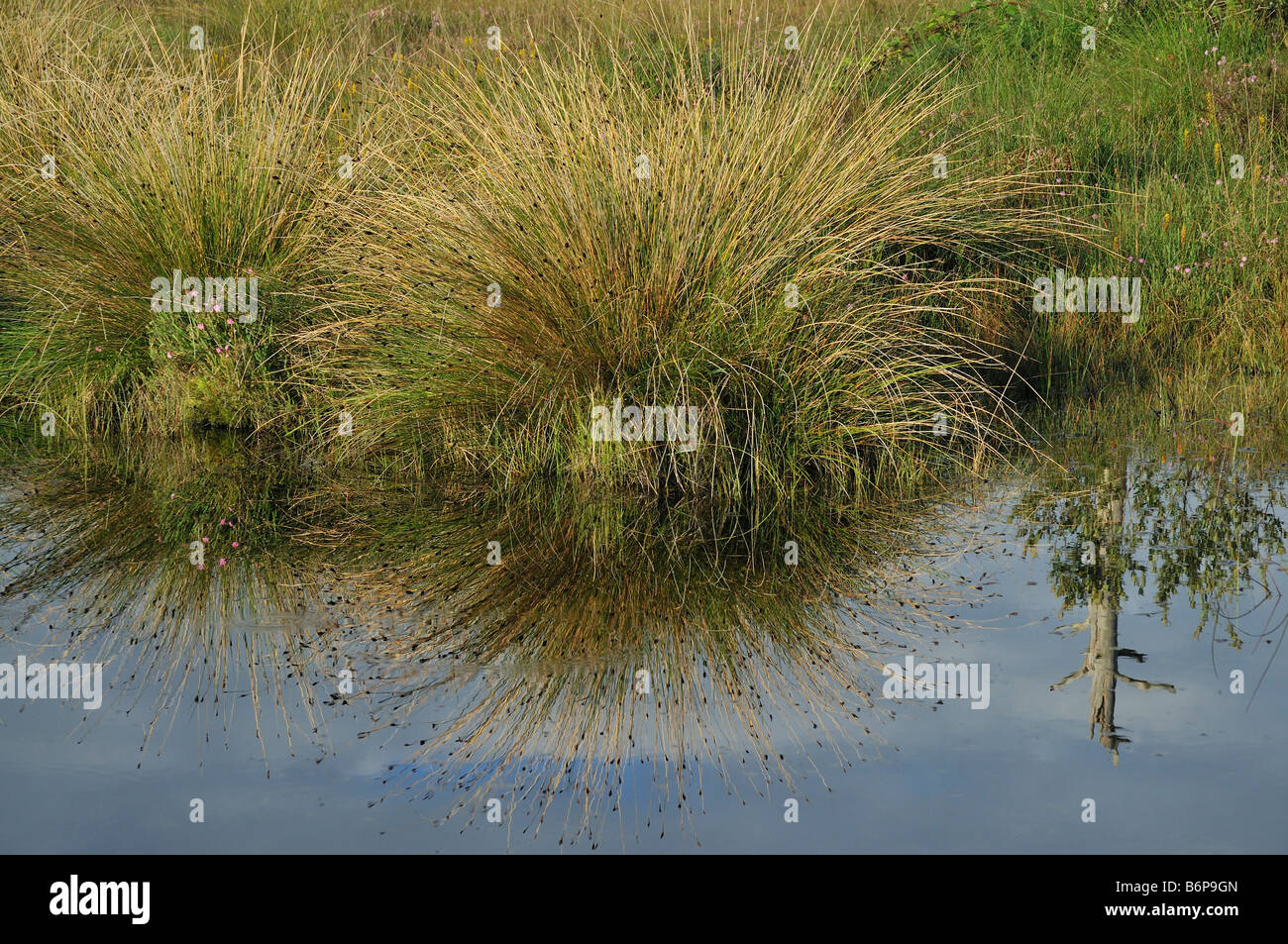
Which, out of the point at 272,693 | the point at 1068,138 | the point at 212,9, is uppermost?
the point at 212,9

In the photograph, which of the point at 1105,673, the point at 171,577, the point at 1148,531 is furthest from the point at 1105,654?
the point at 171,577

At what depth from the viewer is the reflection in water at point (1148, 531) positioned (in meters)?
4.62

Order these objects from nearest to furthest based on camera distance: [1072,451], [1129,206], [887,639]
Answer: [887,639], [1072,451], [1129,206]

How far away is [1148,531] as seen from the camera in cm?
579

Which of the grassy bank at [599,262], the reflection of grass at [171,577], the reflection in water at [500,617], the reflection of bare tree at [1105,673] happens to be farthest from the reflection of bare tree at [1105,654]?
the reflection of grass at [171,577]

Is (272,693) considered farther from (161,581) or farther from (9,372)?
(9,372)

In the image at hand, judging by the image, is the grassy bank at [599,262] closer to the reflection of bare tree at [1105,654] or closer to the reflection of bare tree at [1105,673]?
the reflection of bare tree at [1105,654]

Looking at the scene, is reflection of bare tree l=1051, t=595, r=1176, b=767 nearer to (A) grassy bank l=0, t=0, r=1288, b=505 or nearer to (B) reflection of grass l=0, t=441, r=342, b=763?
(A) grassy bank l=0, t=0, r=1288, b=505

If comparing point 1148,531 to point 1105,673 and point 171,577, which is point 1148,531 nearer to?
point 1105,673

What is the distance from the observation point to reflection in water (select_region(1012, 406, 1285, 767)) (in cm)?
462

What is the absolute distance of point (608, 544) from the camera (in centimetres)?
576

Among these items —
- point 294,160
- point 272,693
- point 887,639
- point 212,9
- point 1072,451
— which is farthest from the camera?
point 212,9

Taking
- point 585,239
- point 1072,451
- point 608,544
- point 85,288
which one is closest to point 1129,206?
point 1072,451

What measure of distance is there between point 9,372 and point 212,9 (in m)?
8.25
